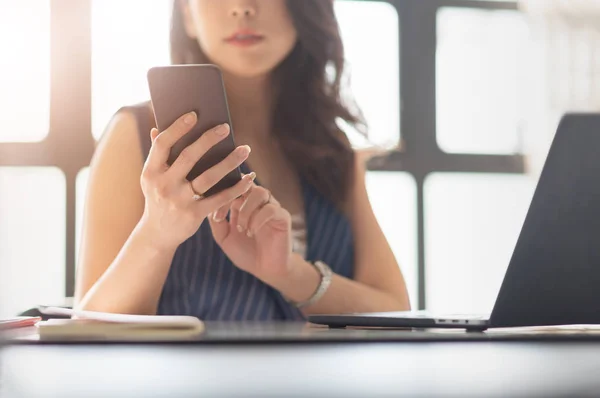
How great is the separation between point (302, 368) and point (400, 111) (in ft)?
8.11

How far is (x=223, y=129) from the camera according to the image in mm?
814

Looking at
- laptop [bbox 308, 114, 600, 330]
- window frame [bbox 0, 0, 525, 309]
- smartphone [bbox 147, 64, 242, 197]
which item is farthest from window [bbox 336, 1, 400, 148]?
laptop [bbox 308, 114, 600, 330]

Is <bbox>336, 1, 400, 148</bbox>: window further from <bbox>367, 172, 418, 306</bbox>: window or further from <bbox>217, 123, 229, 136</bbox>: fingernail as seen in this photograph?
<bbox>217, 123, 229, 136</bbox>: fingernail

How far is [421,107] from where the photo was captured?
269 cm

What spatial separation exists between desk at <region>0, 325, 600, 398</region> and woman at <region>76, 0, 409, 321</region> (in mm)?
465

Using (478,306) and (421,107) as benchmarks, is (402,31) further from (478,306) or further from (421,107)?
(478,306)

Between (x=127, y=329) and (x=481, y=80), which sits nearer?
(x=127, y=329)

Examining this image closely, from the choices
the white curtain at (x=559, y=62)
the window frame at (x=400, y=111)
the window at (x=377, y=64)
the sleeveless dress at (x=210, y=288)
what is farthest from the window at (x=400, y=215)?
the sleeveless dress at (x=210, y=288)

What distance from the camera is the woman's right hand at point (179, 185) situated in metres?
0.84

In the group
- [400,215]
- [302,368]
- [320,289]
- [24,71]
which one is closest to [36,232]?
[24,71]

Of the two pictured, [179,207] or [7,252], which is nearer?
[179,207]

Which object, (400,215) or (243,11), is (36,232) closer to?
(243,11)

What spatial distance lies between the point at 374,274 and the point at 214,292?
1.13ft

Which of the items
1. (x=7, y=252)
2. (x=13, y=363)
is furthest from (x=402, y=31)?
(x=13, y=363)
